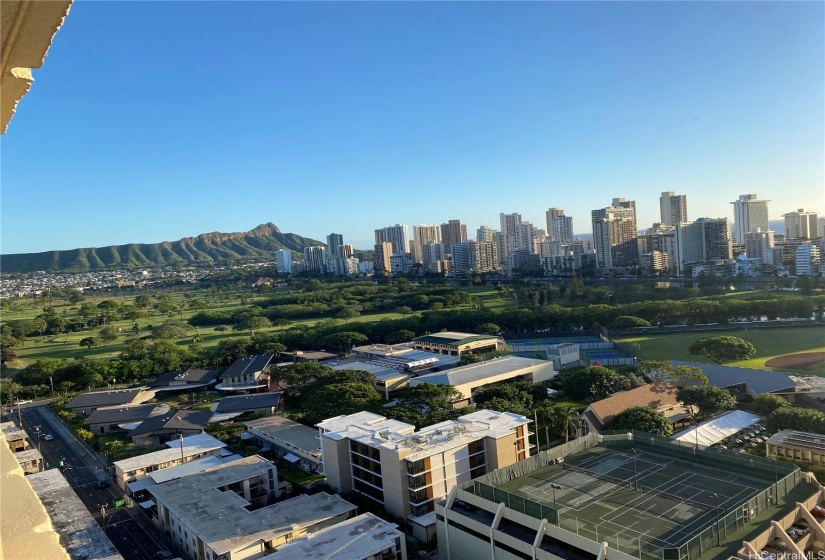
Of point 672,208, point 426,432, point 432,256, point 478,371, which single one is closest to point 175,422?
point 426,432

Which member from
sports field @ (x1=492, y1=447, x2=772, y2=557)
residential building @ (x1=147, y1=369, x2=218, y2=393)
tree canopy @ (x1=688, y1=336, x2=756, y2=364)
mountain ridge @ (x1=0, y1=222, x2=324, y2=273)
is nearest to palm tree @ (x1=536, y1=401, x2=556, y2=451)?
sports field @ (x1=492, y1=447, x2=772, y2=557)

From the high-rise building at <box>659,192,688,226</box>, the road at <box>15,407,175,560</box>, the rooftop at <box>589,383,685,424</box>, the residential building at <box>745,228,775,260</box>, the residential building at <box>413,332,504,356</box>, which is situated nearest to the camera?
the road at <box>15,407,175,560</box>

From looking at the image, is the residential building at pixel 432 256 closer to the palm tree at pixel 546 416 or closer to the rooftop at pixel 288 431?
the rooftop at pixel 288 431

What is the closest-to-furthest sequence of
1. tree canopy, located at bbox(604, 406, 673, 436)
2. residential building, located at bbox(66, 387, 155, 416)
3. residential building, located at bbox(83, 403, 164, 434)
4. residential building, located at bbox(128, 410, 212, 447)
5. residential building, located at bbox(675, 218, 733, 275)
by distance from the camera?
tree canopy, located at bbox(604, 406, 673, 436) → residential building, located at bbox(128, 410, 212, 447) → residential building, located at bbox(83, 403, 164, 434) → residential building, located at bbox(66, 387, 155, 416) → residential building, located at bbox(675, 218, 733, 275)

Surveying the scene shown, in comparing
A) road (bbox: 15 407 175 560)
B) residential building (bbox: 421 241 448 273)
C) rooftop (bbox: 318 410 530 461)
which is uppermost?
residential building (bbox: 421 241 448 273)

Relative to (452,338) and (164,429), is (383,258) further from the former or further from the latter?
(164,429)

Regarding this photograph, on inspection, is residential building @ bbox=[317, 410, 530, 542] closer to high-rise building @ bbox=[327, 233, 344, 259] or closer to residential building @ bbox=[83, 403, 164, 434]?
residential building @ bbox=[83, 403, 164, 434]
